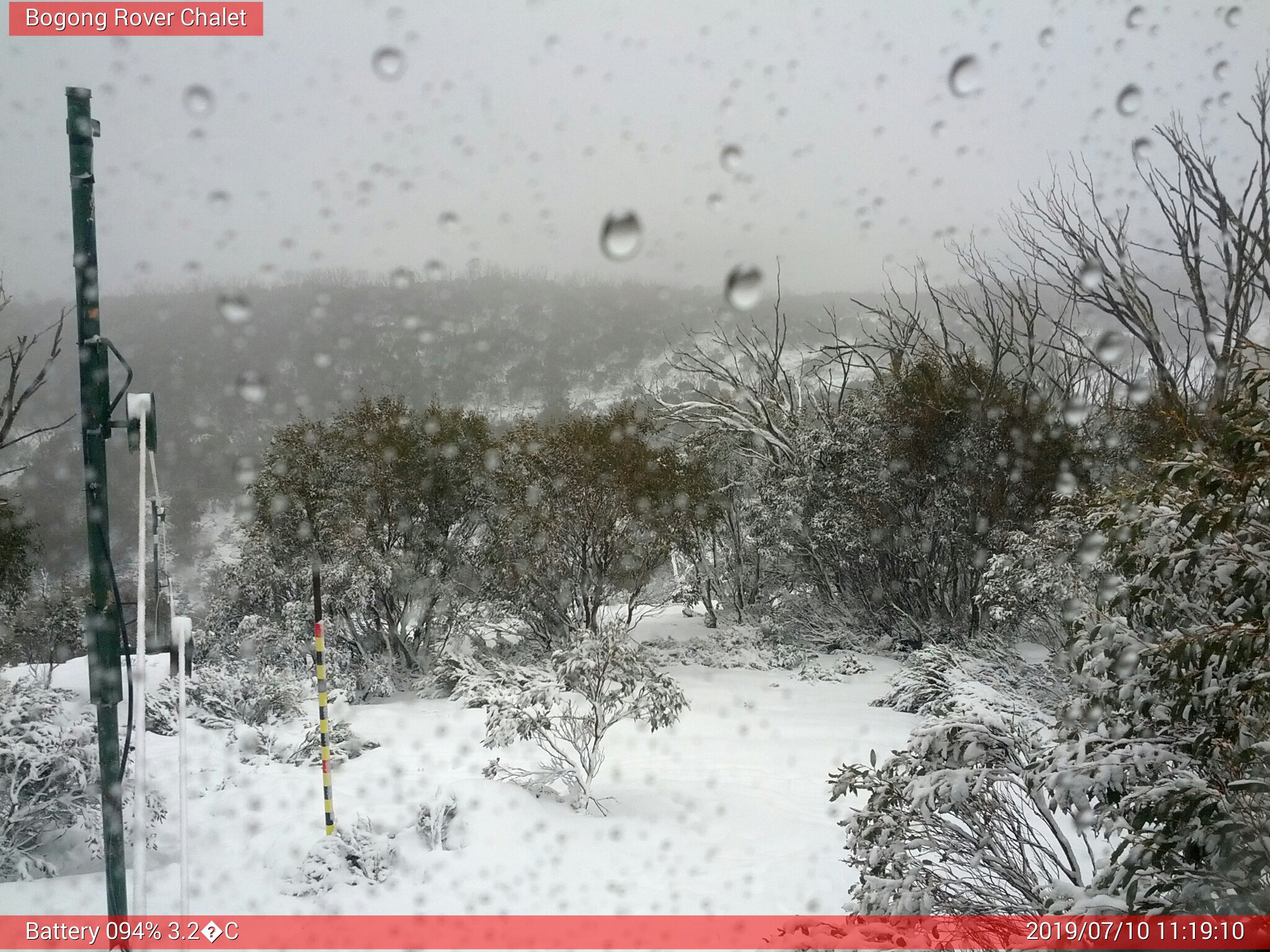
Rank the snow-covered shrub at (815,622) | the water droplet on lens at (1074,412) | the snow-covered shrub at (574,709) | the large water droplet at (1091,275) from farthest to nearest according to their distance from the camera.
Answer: the snow-covered shrub at (815,622) → the water droplet on lens at (1074,412) → the large water droplet at (1091,275) → the snow-covered shrub at (574,709)

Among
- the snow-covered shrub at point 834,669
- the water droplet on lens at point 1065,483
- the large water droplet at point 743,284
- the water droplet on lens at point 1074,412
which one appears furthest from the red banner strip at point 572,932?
the water droplet on lens at point 1074,412

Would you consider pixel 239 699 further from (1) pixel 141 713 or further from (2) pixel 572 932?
(1) pixel 141 713

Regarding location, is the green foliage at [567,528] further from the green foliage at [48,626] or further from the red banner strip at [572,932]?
the red banner strip at [572,932]

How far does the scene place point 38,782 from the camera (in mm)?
4406

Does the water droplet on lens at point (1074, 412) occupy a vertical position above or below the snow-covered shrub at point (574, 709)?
above

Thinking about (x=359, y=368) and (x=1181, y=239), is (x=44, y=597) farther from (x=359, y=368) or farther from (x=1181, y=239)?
(x=359, y=368)

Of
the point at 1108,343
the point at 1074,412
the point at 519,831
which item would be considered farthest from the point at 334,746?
the point at 1074,412

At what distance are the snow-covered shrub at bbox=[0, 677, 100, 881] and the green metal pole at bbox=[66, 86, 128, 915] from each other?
5.34 ft

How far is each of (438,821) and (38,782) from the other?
7.71 ft

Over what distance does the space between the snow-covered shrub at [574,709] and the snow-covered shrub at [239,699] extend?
144 inches

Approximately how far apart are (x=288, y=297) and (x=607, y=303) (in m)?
30.2

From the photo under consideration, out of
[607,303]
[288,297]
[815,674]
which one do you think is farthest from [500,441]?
[607,303]

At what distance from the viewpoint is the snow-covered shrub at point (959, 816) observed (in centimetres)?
285

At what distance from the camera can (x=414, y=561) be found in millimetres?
13703
